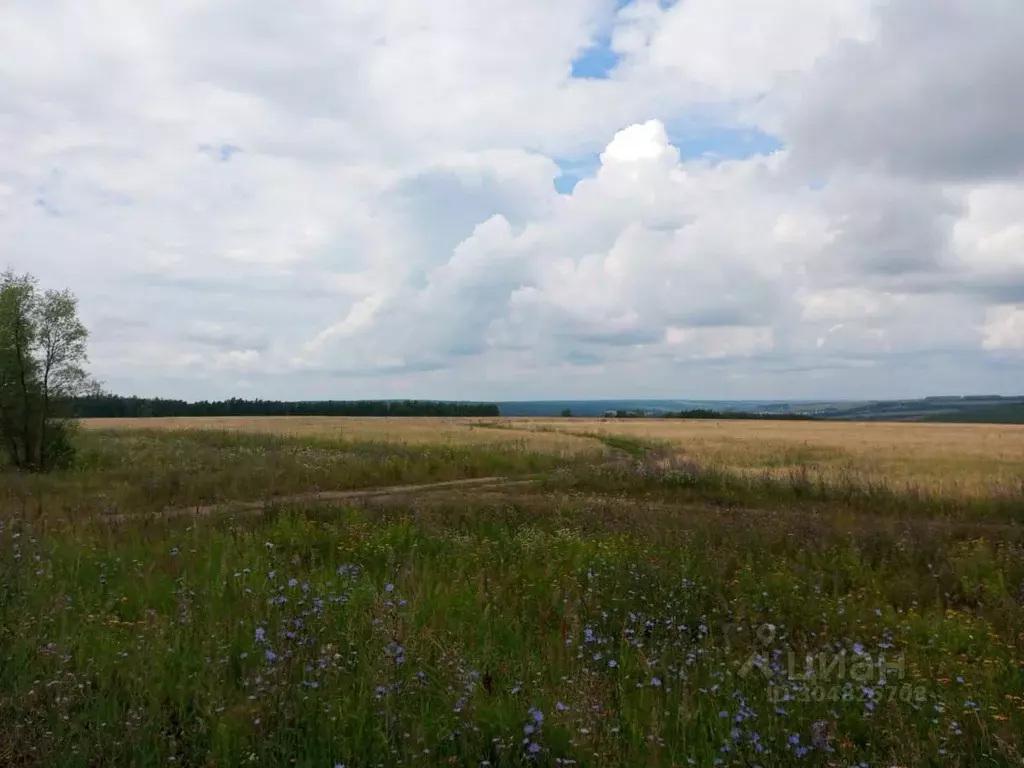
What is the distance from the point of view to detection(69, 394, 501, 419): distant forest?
388 ft

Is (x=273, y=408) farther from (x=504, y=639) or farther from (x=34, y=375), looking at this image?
(x=504, y=639)

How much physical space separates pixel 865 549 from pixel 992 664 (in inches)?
224

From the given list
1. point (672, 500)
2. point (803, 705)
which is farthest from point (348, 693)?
point (672, 500)

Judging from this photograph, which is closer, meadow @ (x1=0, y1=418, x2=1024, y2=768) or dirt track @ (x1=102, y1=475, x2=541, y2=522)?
meadow @ (x1=0, y1=418, x2=1024, y2=768)

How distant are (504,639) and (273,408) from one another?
448ft

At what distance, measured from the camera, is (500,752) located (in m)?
3.95

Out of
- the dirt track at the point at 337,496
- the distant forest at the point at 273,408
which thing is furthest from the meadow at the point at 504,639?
the distant forest at the point at 273,408

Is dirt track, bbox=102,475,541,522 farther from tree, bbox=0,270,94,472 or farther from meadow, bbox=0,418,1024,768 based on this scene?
tree, bbox=0,270,94,472

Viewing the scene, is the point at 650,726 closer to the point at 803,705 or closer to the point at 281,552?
the point at 803,705

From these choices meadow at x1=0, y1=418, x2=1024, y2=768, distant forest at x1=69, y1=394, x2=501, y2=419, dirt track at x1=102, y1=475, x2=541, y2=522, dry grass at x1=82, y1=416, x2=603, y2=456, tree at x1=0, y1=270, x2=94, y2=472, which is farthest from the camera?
distant forest at x1=69, y1=394, x2=501, y2=419

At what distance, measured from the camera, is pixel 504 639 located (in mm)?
6160

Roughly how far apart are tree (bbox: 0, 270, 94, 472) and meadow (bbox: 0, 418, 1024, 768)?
1611 centimetres

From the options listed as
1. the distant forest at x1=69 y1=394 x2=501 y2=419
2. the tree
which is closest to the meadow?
the tree

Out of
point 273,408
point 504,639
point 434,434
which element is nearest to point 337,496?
point 504,639
